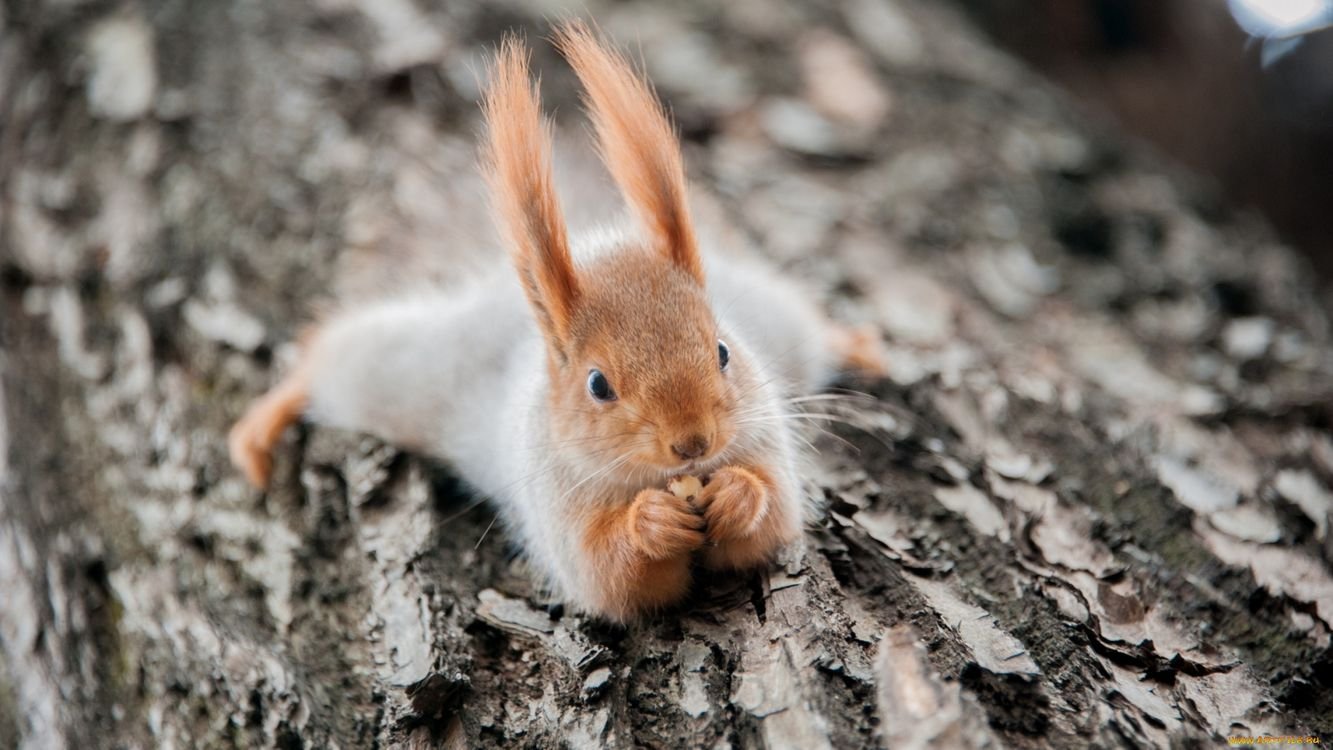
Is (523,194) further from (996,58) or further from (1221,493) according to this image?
(996,58)

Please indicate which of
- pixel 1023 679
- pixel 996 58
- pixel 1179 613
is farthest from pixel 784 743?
pixel 996 58

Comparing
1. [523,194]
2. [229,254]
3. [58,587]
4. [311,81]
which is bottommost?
[58,587]

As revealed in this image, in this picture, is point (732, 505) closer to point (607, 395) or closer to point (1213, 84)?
point (607, 395)

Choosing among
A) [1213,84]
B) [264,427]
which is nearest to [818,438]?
[264,427]

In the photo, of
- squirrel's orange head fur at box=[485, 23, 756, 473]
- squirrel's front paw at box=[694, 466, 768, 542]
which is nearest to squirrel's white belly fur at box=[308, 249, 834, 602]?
squirrel's orange head fur at box=[485, 23, 756, 473]

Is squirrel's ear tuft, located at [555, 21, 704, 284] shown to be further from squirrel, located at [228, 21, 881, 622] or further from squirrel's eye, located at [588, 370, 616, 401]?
squirrel's eye, located at [588, 370, 616, 401]
